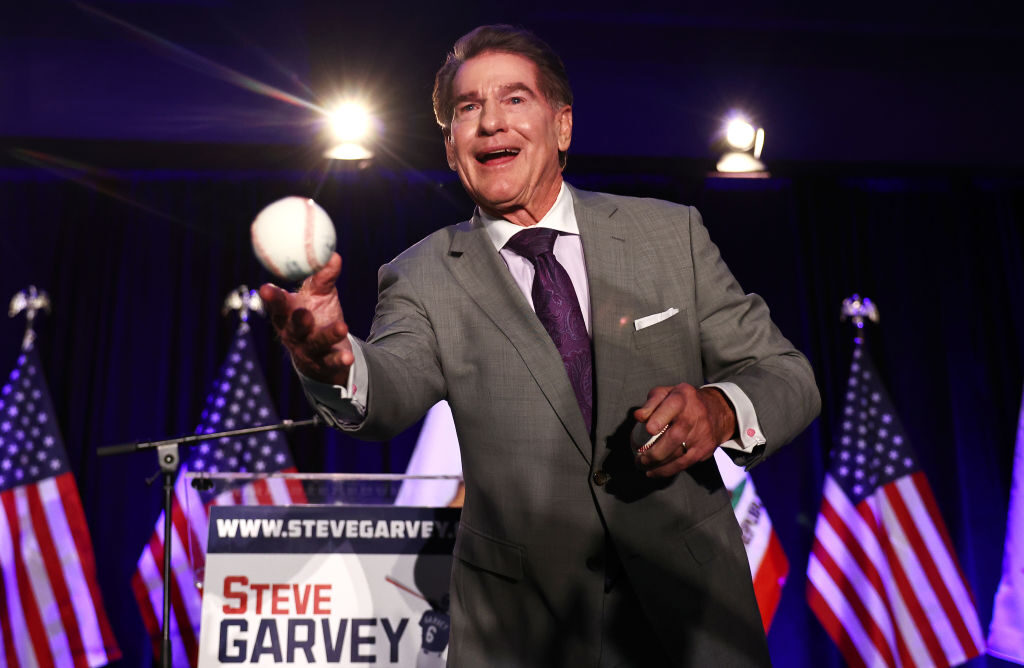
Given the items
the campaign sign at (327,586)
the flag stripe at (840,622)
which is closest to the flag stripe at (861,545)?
the flag stripe at (840,622)

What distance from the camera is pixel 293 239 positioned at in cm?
107

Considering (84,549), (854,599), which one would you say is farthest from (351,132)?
(854,599)

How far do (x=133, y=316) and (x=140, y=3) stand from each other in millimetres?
1906

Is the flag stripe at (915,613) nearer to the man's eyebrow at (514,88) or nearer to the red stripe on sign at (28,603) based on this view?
the man's eyebrow at (514,88)

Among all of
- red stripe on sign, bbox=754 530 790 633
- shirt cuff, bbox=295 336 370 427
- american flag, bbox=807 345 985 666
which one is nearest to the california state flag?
red stripe on sign, bbox=754 530 790 633

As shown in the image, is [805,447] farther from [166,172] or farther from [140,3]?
[140,3]

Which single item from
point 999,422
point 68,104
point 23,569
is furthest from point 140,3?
point 999,422

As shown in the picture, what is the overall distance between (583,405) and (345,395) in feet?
1.45

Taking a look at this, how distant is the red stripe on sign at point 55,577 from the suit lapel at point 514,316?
3.98 metres

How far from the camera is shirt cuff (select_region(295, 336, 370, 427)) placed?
3.67ft

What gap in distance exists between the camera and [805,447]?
4859mm

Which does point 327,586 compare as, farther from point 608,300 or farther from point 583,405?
point 608,300

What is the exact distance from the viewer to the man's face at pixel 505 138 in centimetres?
155

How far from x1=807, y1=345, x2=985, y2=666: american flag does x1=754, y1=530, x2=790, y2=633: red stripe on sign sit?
0.83ft
